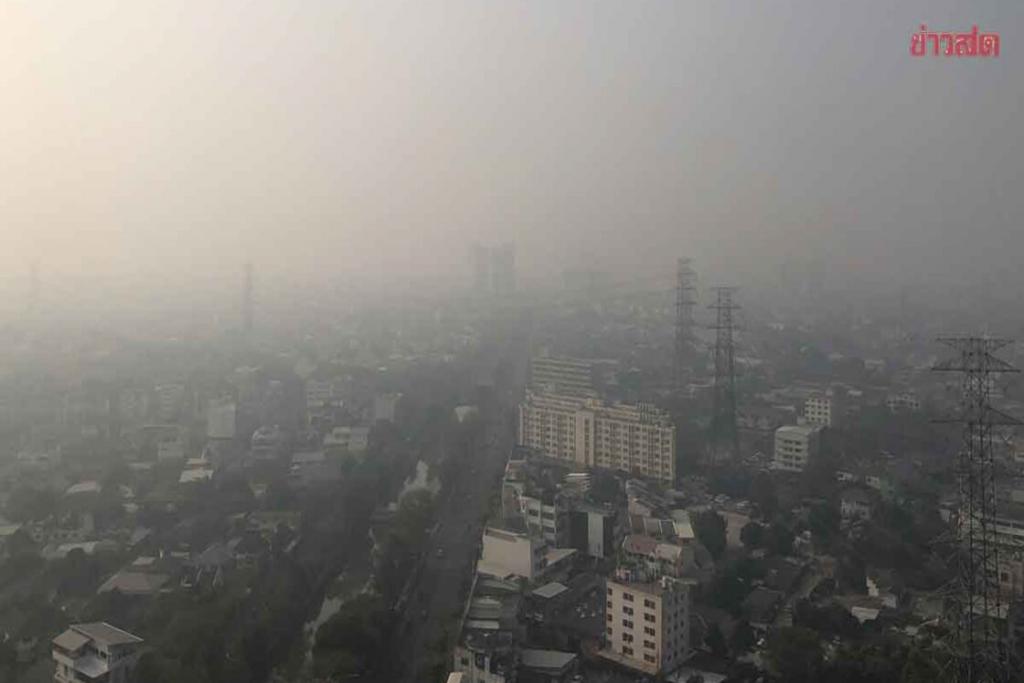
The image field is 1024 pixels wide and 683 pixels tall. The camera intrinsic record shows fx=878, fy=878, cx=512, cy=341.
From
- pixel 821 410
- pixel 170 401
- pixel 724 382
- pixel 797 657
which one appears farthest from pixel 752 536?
pixel 170 401

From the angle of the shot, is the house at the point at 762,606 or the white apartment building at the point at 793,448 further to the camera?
the white apartment building at the point at 793,448

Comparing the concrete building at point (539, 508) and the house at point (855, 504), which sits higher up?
the concrete building at point (539, 508)

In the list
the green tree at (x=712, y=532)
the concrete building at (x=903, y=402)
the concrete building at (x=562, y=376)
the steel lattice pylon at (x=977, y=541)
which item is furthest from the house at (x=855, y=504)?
the concrete building at (x=903, y=402)

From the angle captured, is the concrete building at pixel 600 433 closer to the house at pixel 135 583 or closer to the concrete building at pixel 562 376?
the concrete building at pixel 562 376

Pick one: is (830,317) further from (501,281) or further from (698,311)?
(501,281)

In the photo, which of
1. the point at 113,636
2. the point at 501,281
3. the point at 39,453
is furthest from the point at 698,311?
the point at 113,636

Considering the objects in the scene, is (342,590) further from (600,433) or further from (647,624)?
(600,433)
